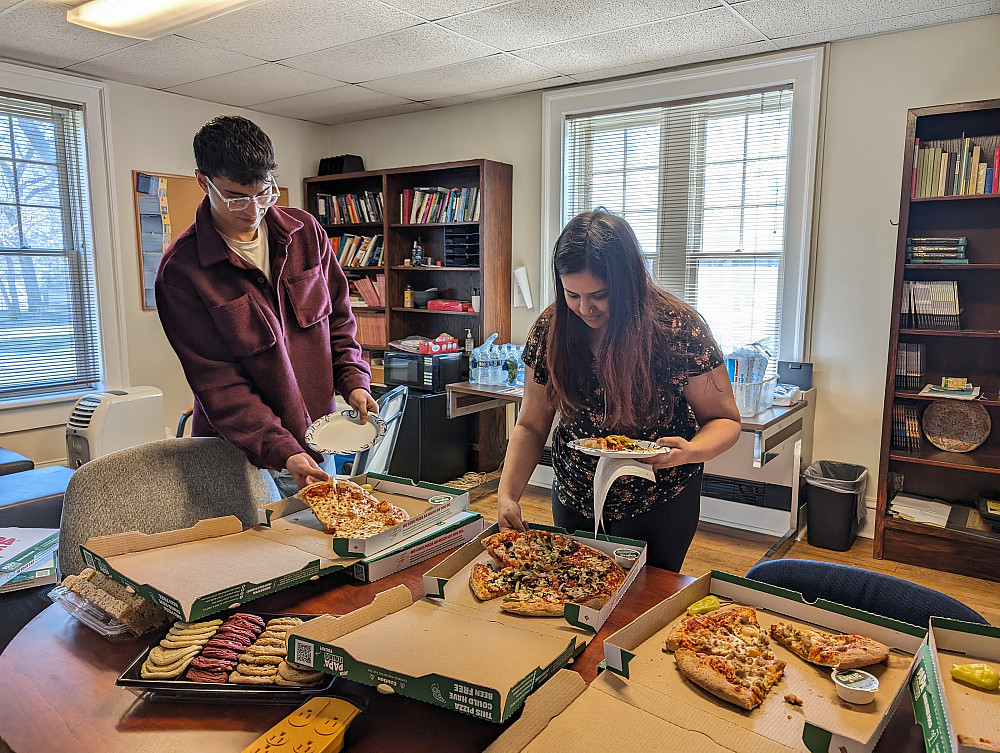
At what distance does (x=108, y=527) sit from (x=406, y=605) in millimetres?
757

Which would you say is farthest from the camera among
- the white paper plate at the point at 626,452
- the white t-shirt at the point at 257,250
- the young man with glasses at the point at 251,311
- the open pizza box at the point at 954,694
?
the white t-shirt at the point at 257,250

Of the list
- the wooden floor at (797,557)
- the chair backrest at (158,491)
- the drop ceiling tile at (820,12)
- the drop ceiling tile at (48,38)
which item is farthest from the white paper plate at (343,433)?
the drop ceiling tile at (48,38)

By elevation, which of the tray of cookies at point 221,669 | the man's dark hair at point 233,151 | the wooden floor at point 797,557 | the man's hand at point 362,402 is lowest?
the wooden floor at point 797,557

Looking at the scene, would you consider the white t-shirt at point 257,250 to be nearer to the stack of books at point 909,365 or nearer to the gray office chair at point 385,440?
the gray office chair at point 385,440

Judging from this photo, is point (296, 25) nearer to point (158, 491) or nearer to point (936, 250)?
point (158, 491)

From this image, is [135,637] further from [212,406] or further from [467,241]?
[467,241]

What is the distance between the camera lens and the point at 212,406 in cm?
180

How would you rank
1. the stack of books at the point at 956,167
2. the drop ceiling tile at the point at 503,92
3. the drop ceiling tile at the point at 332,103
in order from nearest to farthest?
the stack of books at the point at 956,167
the drop ceiling tile at the point at 503,92
the drop ceiling tile at the point at 332,103

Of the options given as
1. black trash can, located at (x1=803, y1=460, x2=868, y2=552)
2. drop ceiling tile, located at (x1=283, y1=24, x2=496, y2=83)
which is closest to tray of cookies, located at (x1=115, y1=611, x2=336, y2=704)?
drop ceiling tile, located at (x1=283, y1=24, x2=496, y2=83)

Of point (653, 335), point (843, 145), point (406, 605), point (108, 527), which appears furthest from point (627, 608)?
point (843, 145)

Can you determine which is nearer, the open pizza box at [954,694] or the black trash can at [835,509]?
the open pizza box at [954,694]

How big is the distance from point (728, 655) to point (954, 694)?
278 millimetres

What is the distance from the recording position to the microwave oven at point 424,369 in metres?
4.66

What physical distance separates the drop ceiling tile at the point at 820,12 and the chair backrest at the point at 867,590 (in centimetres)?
259
